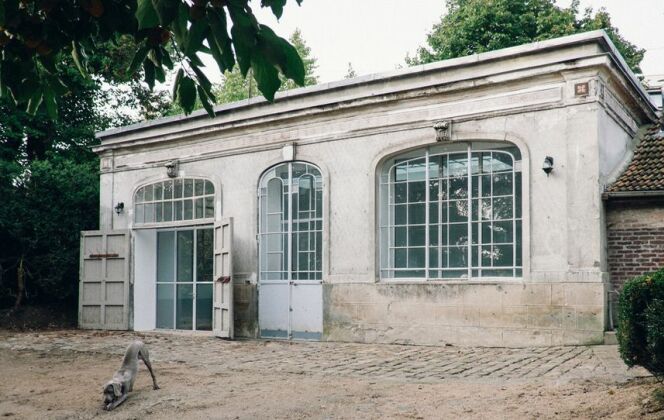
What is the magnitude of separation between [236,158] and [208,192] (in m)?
1.03

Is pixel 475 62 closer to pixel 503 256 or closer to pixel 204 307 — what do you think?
pixel 503 256

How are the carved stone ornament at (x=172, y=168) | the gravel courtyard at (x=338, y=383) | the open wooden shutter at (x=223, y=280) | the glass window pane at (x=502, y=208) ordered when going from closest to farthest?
1. the gravel courtyard at (x=338, y=383)
2. the glass window pane at (x=502, y=208)
3. the open wooden shutter at (x=223, y=280)
4. the carved stone ornament at (x=172, y=168)

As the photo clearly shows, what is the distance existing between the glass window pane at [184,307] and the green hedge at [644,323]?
1020 centimetres

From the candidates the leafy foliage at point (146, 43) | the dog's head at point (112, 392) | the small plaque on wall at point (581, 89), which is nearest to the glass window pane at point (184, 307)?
the dog's head at point (112, 392)

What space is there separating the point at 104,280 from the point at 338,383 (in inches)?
351

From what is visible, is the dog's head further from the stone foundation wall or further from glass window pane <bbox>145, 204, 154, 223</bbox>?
glass window pane <bbox>145, 204, 154, 223</bbox>

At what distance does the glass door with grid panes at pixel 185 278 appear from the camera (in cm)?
1484

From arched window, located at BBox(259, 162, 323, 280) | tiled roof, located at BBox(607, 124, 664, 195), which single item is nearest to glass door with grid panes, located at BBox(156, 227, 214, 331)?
arched window, located at BBox(259, 162, 323, 280)

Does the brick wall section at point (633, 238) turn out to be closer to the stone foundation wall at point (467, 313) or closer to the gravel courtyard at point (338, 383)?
the stone foundation wall at point (467, 313)

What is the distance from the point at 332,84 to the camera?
41.9 feet

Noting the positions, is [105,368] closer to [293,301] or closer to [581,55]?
[293,301]

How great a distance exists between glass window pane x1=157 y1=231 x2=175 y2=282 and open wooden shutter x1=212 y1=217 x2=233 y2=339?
206 centimetres

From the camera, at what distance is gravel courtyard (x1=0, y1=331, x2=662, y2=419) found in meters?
6.69

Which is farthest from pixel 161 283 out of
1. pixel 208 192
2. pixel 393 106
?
pixel 393 106
